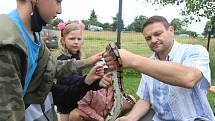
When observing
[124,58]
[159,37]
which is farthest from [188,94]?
[124,58]

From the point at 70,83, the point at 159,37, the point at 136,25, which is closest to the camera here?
the point at 159,37

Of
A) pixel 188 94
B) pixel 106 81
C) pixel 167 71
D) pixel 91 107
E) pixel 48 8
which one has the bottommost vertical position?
pixel 91 107

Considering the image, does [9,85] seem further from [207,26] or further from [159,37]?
[207,26]

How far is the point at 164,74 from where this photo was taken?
7.88ft

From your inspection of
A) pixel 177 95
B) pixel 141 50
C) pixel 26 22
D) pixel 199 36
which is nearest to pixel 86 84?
pixel 177 95

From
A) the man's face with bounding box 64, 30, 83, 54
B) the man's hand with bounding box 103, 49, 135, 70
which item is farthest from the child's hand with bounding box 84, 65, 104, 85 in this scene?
the man's face with bounding box 64, 30, 83, 54

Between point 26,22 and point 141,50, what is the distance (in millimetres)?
7433

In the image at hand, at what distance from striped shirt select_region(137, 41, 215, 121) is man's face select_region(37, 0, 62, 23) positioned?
110cm

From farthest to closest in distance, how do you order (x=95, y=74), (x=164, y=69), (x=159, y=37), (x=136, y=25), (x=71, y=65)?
(x=136, y=25) → (x=159, y=37) → (x=95, y=74) → (x=71, y=65) → (x=164, y=69)

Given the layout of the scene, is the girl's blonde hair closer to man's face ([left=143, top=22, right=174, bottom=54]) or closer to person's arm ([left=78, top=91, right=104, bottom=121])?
person's arm ([left=78, top=91, right=104, bottom=121])

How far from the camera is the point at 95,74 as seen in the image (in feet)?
9.14

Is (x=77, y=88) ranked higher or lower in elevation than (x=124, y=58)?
lower

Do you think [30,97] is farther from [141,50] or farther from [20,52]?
[141,50]

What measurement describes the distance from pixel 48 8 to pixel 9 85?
0.52m
